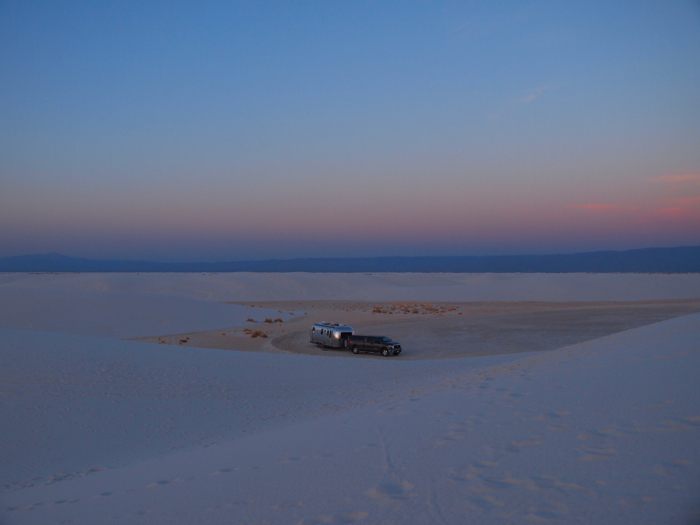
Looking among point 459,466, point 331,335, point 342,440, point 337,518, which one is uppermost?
point 459,466

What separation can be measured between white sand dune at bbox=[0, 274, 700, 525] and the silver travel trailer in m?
9.88

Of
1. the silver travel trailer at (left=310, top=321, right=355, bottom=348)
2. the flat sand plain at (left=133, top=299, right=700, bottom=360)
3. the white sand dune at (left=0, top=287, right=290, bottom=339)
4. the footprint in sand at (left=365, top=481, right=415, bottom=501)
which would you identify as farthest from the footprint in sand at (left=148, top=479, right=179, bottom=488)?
the white sand dune at (left=0, top=287, right=290, bottom=339)

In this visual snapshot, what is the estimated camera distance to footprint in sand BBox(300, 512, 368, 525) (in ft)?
13.8

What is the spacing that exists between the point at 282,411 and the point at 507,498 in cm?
783

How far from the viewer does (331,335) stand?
26266 mm

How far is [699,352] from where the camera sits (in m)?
8.27

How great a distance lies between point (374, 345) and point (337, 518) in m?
20.7

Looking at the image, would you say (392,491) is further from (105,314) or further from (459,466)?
(105,314)

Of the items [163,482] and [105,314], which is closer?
[163,482]

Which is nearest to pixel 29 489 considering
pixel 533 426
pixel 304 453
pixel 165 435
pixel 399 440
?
pixel 165 435

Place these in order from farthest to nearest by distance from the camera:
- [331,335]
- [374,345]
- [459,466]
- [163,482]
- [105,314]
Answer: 1. [105,314]
2. [331,335]
3. [374,345]
4. [163,482]
5. [459,466]

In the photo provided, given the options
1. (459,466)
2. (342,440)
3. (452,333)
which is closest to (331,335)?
(452,333)

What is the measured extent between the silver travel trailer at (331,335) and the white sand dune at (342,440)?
9881 mm

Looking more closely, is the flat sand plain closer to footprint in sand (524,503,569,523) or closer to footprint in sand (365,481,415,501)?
footprint in sand (365,481,415,501)
